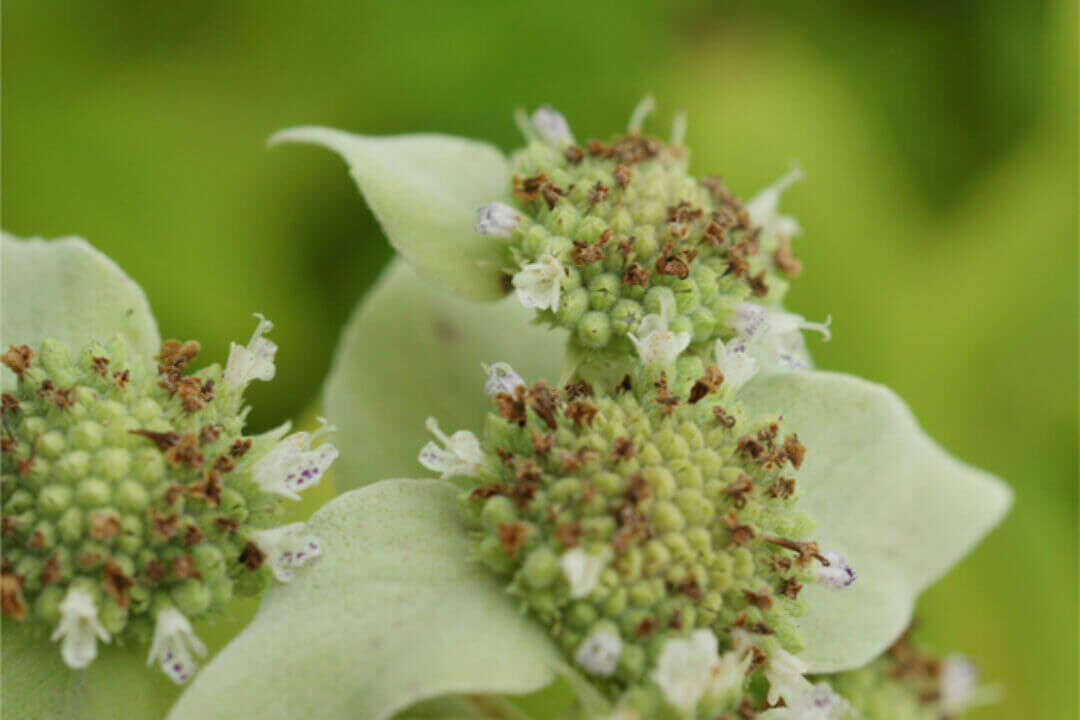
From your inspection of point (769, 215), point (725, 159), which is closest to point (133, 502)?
point (769, 215)

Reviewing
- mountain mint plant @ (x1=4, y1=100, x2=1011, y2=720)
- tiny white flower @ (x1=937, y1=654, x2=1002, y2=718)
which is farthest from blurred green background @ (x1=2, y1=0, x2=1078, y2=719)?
mountain mint plant @ (x1=4, y1=100, x2=1011, y2=720)

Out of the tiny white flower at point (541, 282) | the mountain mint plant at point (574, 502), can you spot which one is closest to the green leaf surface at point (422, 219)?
the mountain mint plant at point (574, 502)

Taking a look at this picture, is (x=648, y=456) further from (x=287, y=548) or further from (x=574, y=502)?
(x=287, y=548)

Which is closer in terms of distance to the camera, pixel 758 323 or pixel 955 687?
pixel 758 323

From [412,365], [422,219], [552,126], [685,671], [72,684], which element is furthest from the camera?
[412,365]

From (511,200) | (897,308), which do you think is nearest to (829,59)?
(897,308)

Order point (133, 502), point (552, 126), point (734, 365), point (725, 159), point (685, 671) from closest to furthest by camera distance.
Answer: point (685, 671) → point (133, 502) → point (734, 365) → point (552, 126) → point (725, 159)

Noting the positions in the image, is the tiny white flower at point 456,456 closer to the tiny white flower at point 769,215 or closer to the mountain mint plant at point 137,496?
the mountain mint plant at point 137,496
